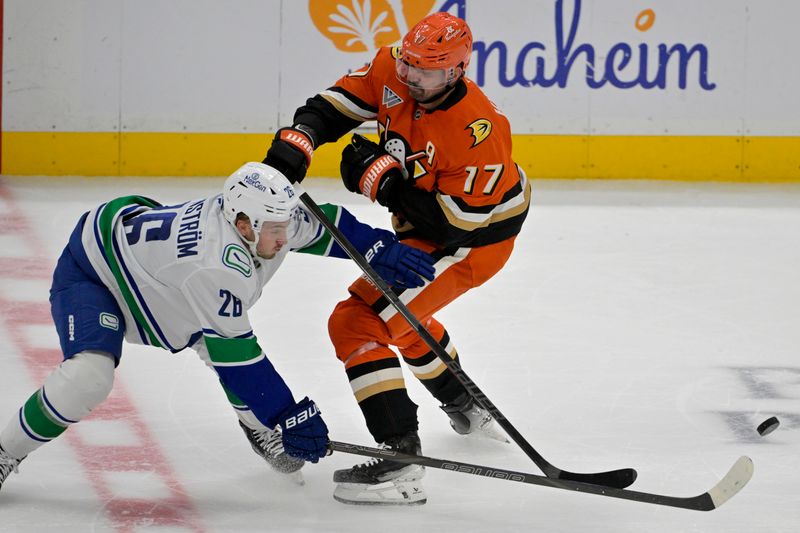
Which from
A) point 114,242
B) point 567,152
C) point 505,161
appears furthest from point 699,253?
point 114,242

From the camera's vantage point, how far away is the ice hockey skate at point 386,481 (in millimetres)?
3223

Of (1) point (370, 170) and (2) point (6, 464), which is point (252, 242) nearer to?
(1) point (370, 170)

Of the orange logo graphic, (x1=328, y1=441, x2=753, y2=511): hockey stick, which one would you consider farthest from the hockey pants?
the orange logo graphic

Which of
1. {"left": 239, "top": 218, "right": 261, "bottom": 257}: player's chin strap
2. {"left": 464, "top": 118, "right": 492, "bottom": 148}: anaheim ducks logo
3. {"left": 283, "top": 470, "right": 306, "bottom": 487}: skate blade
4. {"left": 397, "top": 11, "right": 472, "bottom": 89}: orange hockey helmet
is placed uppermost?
{"left": 397, "top": 11, "right": 472, "bottom": 89}: orange hockey helmet

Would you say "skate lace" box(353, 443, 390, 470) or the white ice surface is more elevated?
"skate lace" box(353, 443, 390, 470)

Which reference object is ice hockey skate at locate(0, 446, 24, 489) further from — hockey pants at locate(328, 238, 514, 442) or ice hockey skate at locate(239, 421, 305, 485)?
hockey pants at locate(328, 238, 514, 442)

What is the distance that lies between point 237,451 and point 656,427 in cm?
118

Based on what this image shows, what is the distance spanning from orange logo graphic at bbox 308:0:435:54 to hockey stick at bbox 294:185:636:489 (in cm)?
399

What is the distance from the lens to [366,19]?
712cm

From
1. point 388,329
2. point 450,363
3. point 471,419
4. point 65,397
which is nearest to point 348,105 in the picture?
point 388,329

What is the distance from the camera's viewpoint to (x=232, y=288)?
2.89 m

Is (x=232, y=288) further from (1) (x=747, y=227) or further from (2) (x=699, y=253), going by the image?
(1) (x=747, y=227)

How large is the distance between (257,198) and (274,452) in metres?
0.68

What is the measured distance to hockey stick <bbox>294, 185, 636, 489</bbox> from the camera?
10.5 feet
